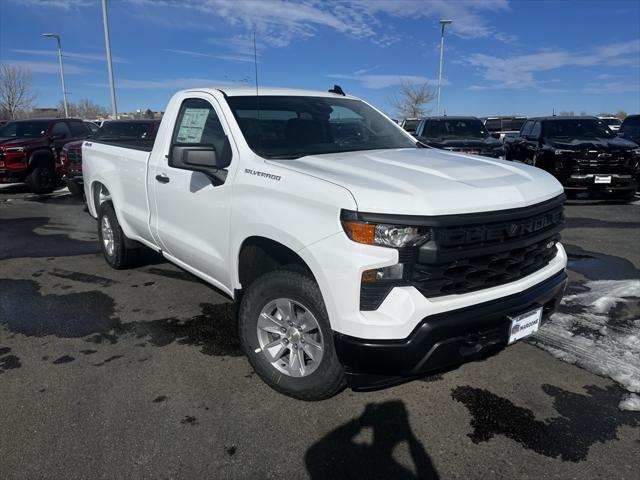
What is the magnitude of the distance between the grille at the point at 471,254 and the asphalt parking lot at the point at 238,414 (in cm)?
84

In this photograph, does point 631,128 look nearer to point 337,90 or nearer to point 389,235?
point 337,90

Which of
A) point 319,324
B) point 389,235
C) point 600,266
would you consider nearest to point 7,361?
point 319,324

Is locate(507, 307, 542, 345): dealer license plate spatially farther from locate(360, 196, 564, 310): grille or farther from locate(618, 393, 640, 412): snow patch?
locate(618, 393, 640, 412): snow patch

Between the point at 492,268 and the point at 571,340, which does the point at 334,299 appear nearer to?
the point at 492,268

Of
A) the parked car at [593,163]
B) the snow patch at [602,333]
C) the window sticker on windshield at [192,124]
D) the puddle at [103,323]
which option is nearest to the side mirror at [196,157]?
the window sticker on windshield at [192,124]

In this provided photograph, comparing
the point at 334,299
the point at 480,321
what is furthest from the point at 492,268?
the point at 334,299

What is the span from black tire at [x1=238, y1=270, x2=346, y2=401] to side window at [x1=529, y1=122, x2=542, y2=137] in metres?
9.83

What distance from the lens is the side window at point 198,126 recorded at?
371 cm

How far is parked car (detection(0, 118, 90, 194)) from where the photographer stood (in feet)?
38.9

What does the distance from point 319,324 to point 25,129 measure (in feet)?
42.7

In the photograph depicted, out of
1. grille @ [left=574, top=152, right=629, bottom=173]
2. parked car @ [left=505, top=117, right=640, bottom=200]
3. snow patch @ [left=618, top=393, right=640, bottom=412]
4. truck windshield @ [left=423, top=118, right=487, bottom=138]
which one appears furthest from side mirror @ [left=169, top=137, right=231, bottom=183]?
truck windshield @ [left=423, top=118, right=487, bottom=138]

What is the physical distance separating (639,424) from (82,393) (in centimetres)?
341

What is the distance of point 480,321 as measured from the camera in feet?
8.43

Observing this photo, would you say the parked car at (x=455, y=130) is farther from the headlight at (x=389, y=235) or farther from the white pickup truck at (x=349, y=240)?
the headlight at (x=389, y=235)
